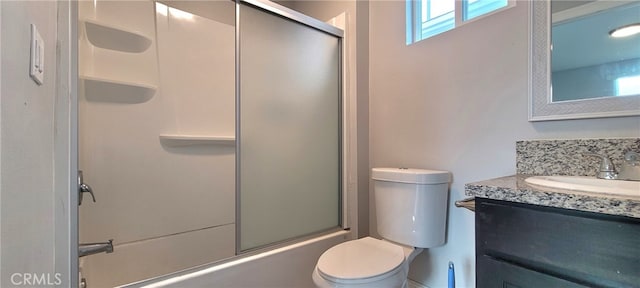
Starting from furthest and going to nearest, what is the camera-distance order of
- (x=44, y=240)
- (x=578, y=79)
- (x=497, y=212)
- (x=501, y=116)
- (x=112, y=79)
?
(x=112, y=79) → (x=501, y=116) → (x=578, y=79) → (x=497, y=212) → (x=44, y=240)

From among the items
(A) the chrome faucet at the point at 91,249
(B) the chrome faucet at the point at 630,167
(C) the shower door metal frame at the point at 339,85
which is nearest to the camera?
(B) the chrome faucet at the point at 630,167

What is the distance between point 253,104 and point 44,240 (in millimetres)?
1040

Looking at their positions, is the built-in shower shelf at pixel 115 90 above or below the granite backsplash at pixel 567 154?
above

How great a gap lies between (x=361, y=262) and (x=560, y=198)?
810mm

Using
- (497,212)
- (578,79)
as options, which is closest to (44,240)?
(497,212)

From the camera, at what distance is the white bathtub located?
1.33 metres

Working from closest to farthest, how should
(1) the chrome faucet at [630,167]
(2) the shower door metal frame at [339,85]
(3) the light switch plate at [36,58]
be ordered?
(3) the light switch plate at [36,58] < (1) the chrome faucet at [630,167] < (2) the shower door metal frame at [339,85]

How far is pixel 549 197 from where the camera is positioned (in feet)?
2.45

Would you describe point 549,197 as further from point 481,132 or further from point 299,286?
point 299,286

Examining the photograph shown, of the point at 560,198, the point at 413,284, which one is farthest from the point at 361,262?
the point at 560,198

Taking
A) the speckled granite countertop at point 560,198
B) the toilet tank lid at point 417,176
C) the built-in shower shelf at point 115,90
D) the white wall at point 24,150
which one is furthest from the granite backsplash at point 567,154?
the built-in shower shelf at point 115,90

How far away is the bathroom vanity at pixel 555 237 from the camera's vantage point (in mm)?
654

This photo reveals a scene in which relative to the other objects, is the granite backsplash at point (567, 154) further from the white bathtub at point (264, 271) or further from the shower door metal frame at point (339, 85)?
the white bathtub at point (264, 271)

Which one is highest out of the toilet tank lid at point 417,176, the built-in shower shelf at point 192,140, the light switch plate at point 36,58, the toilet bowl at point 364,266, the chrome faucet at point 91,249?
the light switch plate at point 36,58
